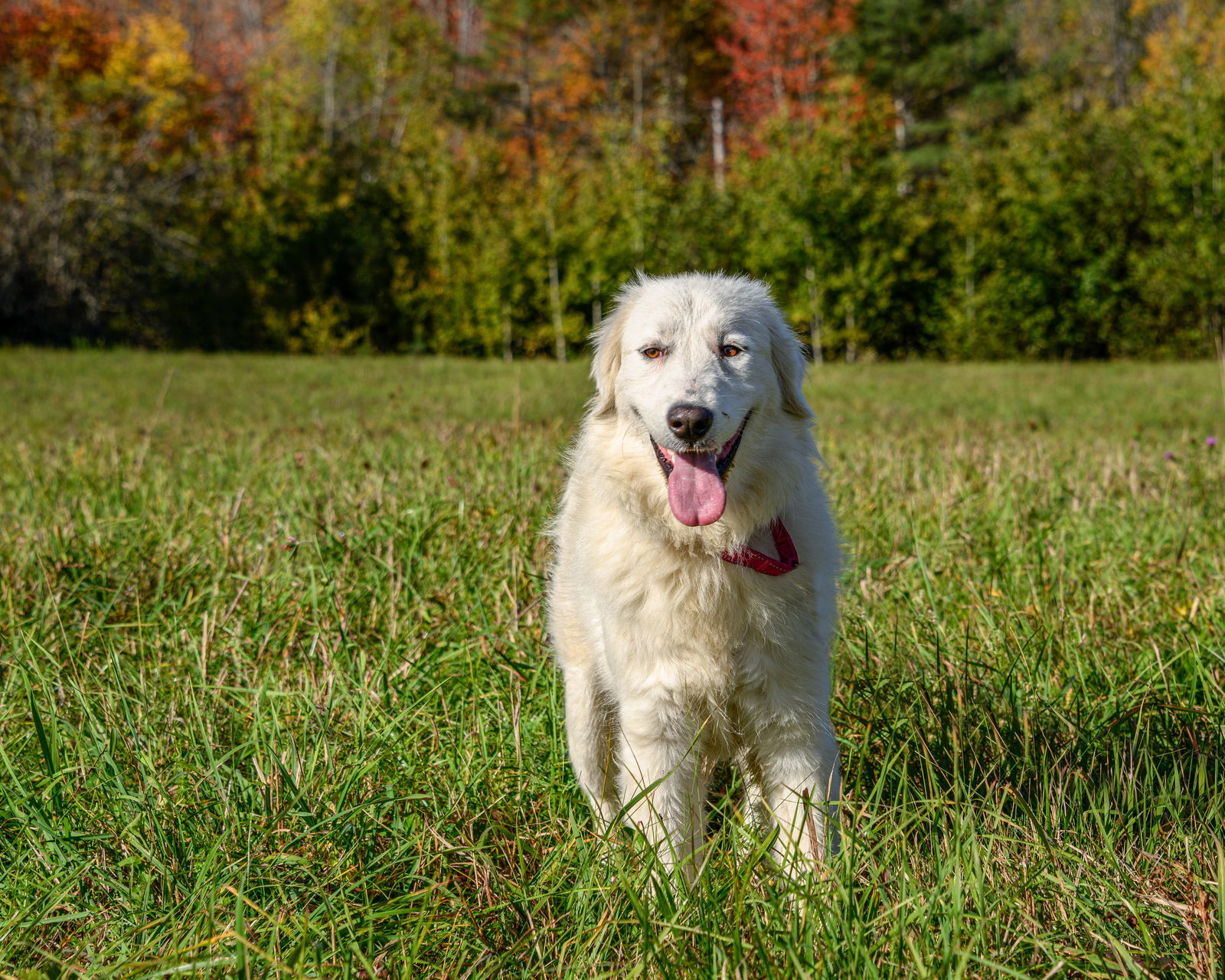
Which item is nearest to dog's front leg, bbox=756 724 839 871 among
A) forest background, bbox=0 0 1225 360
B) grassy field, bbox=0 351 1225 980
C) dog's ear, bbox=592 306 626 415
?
grassy field, bbox=0 351 1225 980

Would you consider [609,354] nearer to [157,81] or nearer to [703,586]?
[703,586]

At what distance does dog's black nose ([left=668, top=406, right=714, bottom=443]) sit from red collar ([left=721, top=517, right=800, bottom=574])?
307 millimetres

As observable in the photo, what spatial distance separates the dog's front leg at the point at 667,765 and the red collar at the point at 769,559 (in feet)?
1.17

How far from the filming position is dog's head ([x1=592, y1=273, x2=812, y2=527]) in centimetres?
213

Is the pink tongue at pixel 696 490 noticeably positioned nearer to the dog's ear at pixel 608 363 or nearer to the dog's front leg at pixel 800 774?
the dog's ear at pixel 608 363

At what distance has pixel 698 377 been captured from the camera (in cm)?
220

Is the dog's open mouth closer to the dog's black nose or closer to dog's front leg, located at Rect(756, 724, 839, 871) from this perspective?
the dog's black nose

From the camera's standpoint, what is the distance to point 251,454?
20.5 feet

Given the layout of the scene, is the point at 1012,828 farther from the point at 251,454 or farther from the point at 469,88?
the point at 469,88

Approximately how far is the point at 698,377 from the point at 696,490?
274mm

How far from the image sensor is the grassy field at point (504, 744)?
1.77 metres

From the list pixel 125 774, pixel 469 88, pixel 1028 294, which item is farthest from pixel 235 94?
pixel 125 774

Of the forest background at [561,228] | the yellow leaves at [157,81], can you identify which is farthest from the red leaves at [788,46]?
the yellow leaves at [157,81]

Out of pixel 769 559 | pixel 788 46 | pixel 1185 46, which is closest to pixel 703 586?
pixel 769 559
